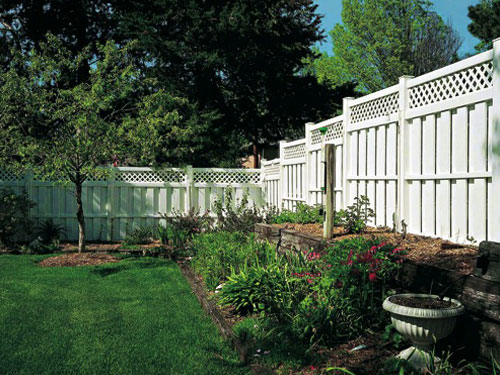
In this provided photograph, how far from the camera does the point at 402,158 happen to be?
5898 millimetres

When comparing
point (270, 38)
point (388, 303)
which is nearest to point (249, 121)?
point (270, 38)

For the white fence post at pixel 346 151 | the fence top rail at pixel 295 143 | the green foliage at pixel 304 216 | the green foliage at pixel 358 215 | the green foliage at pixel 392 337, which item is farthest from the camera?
the fence top rail at pixel 295 143

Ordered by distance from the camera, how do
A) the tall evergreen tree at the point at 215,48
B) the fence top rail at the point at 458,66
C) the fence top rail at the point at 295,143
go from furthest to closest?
the tall evergreen tree at the point at 215,48 < the fence top rail at the point at 295,143 < the fence top rail at the point at 458,66

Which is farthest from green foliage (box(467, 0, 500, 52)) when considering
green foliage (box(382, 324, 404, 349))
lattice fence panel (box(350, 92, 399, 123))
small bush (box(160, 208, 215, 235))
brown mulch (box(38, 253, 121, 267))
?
green foliage (box(382, 324, 404, 349))

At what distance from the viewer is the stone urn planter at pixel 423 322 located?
3377 mm

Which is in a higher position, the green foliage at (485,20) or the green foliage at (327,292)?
the green foliage at (485,20)

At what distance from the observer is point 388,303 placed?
3.62m

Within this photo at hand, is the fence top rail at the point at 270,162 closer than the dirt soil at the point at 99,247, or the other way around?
the dirt soil at the point at 99,247

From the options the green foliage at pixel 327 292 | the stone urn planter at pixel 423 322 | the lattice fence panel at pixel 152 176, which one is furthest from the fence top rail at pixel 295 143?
the stone urn planter at pixel 423 322

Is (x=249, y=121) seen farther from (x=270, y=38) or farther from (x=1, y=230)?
(x=1, y=230)

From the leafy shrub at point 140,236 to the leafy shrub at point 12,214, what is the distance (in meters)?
2.30

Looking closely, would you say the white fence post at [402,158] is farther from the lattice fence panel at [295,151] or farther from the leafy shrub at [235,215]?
the leafy shrub at [235,215]

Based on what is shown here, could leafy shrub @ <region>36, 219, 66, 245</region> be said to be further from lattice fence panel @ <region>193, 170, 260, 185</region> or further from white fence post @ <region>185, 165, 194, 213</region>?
lattice fence panel @ <region>193, 170, 260, 185</region>

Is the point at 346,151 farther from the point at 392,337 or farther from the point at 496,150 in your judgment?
the point at 392,337
